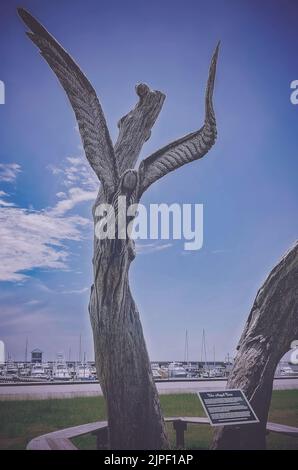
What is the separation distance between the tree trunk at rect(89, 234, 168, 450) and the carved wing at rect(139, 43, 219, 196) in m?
0.82

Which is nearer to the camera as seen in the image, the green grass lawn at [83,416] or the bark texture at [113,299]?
the bark texture at [113,299]

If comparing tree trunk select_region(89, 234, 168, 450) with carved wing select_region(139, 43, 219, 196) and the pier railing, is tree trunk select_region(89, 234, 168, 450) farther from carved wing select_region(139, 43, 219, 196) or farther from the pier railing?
carved wing select_region(139, 43, 219, 196)

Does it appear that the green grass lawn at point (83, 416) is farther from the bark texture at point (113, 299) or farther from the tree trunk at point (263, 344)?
the bark texture at point (113, 299)

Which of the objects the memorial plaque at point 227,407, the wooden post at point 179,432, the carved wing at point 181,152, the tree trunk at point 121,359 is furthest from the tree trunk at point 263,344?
the carved wing at point 181,152

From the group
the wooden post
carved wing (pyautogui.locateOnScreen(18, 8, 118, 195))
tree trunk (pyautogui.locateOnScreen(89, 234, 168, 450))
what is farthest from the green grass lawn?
carved wing (pyautogui.locateOnScreen(18, 8, 118, 195))

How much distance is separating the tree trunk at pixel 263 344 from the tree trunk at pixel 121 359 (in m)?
0.82

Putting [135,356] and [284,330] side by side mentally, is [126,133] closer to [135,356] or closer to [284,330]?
[135,356]

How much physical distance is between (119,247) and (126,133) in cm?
125

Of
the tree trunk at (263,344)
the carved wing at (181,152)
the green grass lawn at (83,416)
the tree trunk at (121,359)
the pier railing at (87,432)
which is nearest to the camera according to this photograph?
the pier railing at (87,432)

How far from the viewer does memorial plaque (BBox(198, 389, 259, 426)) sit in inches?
189

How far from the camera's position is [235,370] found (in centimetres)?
532

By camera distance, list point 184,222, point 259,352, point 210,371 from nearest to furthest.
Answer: point 259,352
point 184,222
point 210,371

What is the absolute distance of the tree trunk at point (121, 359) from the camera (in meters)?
4.78
